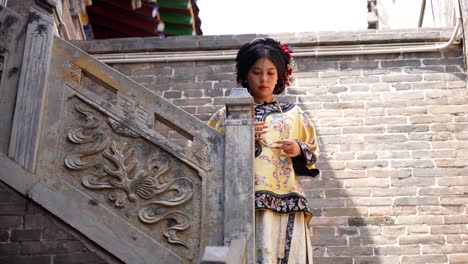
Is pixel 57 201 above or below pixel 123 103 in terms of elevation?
below

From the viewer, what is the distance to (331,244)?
899 cm

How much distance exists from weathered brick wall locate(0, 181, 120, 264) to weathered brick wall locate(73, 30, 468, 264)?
3.43 metres

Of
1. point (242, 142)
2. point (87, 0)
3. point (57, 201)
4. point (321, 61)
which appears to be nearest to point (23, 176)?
point (57, 201)

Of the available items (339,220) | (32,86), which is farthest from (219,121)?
(339,220)

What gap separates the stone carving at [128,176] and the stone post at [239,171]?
30 cm

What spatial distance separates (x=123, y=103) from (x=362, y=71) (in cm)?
421

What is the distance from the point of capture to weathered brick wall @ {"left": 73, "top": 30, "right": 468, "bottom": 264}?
901 cm

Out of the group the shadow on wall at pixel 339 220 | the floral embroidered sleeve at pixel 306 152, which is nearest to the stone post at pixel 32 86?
the floral embroidered sleeve at pixel 306 152

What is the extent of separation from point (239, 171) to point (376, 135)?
12.6ft

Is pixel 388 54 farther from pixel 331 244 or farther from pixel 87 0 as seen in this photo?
pixel 87 0

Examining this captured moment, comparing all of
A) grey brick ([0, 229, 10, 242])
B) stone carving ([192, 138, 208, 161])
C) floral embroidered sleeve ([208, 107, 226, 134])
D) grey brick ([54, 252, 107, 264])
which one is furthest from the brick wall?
grey brick ([0, 229, 10, 242])

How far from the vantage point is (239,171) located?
6.11 metres

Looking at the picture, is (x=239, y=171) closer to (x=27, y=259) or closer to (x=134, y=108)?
(x=134, y=108)

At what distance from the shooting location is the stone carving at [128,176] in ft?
20.1
